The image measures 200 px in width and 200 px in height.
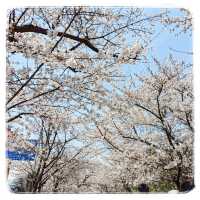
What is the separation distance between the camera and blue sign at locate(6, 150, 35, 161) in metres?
3.08

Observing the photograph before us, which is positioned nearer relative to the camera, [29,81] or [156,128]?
[29,81]

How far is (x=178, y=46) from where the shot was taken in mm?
3117

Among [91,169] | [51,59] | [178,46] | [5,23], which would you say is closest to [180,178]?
[91,169]

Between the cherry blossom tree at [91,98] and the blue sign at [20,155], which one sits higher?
the cherry blossom tree at [91,98]

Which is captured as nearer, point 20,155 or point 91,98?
point 20,155

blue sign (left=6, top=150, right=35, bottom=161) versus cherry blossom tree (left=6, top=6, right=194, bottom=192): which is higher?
cherry blossom tree (left=6, top=6, right=194, bottom=192)

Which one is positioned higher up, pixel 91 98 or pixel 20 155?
pixel 91 98

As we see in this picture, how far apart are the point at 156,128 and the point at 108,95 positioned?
31 centimetres

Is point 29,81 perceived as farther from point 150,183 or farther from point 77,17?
point 150,183

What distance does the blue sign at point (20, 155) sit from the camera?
308 cm

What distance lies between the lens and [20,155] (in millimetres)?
3102

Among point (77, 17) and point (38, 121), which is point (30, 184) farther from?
point (77, 17)

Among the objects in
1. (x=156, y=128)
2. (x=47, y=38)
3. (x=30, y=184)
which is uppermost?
(x=47, y=38)
